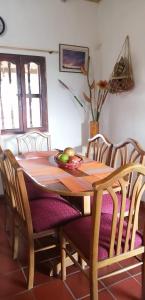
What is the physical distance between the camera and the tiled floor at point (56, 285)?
1.57 m

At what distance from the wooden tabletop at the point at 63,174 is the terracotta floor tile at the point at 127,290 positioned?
28.1 inches

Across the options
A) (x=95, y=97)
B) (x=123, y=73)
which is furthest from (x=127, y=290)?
(x=95, y=97)

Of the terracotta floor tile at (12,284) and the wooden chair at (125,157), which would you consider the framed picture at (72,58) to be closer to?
the wooden chair at (125,157)

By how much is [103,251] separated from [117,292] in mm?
502

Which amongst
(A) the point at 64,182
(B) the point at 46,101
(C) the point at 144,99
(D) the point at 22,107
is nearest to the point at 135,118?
(C) the point at 144,99

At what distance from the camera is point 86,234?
1.40 metres

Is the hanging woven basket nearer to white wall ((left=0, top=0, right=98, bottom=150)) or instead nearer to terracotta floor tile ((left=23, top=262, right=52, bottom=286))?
white wall ((left=0, top=0, right=98, bottom=150))

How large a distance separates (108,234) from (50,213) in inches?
18.7

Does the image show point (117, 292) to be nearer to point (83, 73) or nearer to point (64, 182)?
point (64, 182)

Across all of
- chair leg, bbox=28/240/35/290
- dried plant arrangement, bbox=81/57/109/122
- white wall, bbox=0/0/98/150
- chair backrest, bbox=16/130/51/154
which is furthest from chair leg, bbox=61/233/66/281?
dried plant arrangement, bbox=81/57/109/122

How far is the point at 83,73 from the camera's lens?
3336 millimetres

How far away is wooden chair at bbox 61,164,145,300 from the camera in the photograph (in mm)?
1143

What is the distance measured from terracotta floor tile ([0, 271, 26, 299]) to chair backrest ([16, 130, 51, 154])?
1.49m

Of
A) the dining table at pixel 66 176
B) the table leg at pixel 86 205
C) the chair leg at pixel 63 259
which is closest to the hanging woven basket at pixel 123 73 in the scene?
the dining table at pixel 66 176
